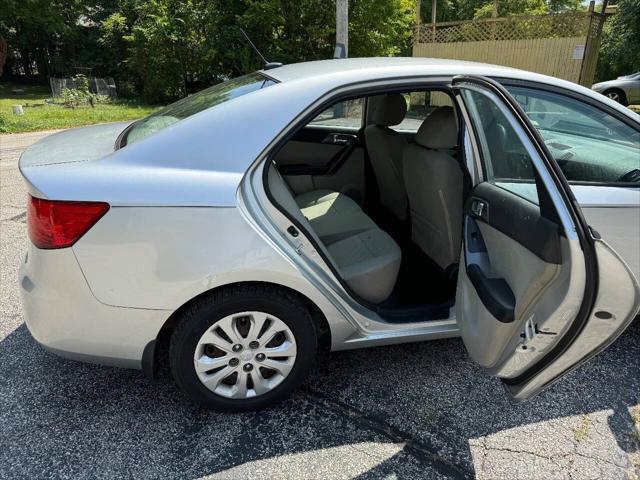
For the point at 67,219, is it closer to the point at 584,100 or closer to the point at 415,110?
the point at 584,100

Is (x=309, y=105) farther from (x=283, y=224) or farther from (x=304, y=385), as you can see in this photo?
(x=304, y=385)

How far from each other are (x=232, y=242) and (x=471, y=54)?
14143mm

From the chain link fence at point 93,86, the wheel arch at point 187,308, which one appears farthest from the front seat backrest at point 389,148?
the chain link fence at point 93,86

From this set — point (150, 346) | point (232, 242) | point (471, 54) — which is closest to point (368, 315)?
point (232, 242)

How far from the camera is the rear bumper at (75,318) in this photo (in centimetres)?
185

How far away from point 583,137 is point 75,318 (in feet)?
8.67

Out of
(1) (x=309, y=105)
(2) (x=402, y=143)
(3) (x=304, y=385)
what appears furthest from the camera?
(2) (x=402, y=143)

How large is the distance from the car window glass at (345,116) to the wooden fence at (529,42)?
1089cm

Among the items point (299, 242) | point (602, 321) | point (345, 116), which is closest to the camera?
point (602, 321)

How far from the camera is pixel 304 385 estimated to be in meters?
2.40

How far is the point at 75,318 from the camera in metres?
1.90

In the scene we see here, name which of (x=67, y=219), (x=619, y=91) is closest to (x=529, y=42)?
(x=619, y=91)

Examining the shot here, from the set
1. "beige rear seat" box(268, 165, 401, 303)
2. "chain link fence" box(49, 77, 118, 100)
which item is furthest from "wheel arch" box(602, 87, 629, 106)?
"chain link fence" box(49, 77, 118, 100)

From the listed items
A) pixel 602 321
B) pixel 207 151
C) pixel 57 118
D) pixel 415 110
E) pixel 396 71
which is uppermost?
pixel 396 71
